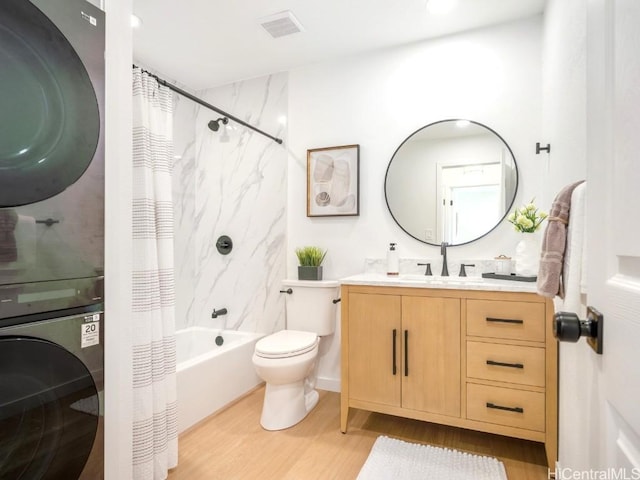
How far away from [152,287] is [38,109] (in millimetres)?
864

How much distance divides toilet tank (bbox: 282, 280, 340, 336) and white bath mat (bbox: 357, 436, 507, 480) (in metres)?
0.82

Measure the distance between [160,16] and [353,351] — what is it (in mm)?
2378

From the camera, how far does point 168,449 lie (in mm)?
1633

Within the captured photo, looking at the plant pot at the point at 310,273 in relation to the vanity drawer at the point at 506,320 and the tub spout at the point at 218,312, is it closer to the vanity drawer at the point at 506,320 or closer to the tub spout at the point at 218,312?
the tub spout at the point at 218,312

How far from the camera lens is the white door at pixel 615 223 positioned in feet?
1.55

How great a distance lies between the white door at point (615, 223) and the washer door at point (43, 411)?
1.26 m

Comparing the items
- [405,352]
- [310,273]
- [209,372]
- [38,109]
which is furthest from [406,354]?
[38,109]

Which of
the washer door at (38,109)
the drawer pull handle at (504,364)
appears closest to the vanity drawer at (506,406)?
the drawer pull handle at (504,364)

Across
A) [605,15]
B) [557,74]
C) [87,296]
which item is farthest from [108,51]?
[557,74]

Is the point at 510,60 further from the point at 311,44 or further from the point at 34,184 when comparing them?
the point at 34,184

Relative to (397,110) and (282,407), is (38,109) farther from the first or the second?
(397,110)

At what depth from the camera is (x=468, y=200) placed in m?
2.30

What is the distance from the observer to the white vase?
1863mm

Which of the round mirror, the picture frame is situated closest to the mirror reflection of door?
the round mirror
